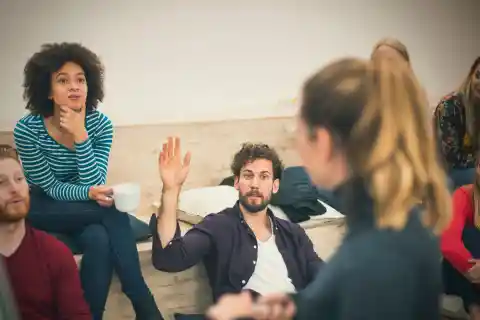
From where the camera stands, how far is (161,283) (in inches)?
61.1

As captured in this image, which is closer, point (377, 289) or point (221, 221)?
point (377, 289)

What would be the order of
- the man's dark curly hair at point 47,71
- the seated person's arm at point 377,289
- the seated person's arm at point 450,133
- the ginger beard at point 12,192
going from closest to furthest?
the seated person's arm at point 377,289 → the ginger beard at point 12,192 → the man's dark curly hair at point 47,71 → the seated person's arm at point 450,133

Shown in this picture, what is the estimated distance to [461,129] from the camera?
1.63 meters

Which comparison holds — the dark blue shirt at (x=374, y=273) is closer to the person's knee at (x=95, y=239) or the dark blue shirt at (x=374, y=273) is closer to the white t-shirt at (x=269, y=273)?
the white t-shirt at (x=269, y=273)

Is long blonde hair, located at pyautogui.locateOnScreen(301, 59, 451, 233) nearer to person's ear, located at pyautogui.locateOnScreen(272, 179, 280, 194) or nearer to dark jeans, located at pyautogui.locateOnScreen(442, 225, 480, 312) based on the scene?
person's ear, located at pyautogui.locateOnScreen(272, 179, 280, 194)

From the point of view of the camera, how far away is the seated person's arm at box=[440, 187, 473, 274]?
1562mm

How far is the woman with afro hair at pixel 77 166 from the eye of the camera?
1373 mm

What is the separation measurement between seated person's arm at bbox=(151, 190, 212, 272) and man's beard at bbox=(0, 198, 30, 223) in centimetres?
29

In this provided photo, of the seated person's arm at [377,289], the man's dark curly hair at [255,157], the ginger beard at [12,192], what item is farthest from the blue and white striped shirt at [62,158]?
the seated person's arm at [377,289]

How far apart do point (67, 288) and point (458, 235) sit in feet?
3.41

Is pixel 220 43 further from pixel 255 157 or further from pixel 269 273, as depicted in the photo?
pixel 269 273

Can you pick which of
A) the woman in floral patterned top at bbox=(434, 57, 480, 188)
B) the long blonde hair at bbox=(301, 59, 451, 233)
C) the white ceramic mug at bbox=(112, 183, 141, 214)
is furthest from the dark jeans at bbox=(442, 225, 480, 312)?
the white ceramic mug at bbox=(112, 183, 141, 214)

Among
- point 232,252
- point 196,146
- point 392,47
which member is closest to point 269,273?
point 232,252

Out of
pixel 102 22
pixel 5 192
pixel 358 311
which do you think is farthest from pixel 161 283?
pixel 358 311
